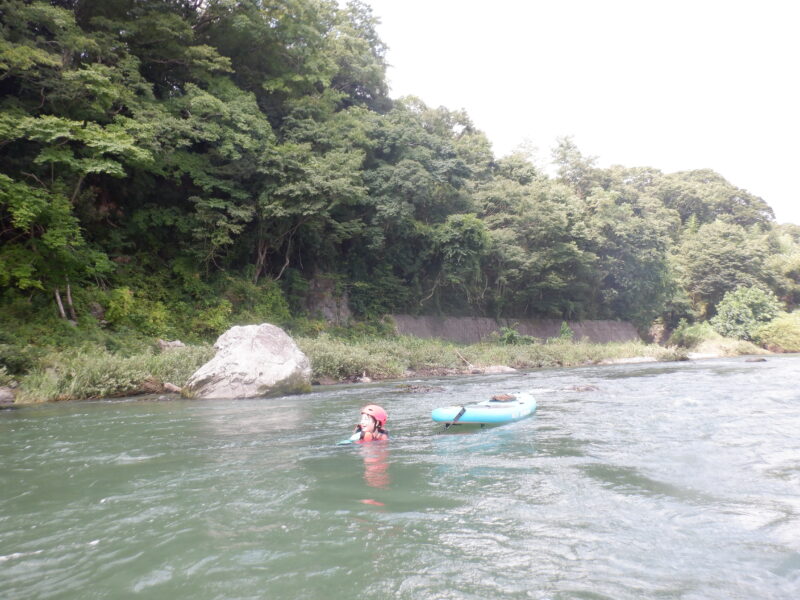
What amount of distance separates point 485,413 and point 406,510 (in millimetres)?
3588

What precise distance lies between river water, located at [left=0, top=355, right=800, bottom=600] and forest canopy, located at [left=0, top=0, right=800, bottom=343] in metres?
7.98

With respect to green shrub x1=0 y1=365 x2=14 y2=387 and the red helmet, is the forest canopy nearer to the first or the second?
green shrub x1=0 y1=365 x2=14 y2=387

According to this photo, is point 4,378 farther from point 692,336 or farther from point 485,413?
point 692,336

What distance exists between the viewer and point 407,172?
19500 mm

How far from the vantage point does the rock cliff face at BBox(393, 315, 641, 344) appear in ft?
76.0

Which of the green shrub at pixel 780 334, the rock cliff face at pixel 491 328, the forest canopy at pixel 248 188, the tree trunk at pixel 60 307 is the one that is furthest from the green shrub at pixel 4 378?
the green shrub at pixel 780 334

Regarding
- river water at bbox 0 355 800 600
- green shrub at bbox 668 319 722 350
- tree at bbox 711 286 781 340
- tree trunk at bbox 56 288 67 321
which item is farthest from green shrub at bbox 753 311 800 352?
tree trunk at bbox 56 288 67 321

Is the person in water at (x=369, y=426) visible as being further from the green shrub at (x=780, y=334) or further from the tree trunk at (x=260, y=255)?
the green shrub at (x=780, y=334)

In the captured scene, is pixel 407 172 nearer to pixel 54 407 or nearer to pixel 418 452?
pixel 54 407

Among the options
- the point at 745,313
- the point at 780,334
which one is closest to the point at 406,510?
the point at 780,334

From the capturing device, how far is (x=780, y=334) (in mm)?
29312

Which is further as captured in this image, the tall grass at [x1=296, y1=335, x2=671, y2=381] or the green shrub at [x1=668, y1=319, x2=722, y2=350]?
the green shrub at [x1=668, y1=319, x2=722, y2=350]

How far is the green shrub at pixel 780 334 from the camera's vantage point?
2903 cm

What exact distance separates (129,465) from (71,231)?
32.2 feet
